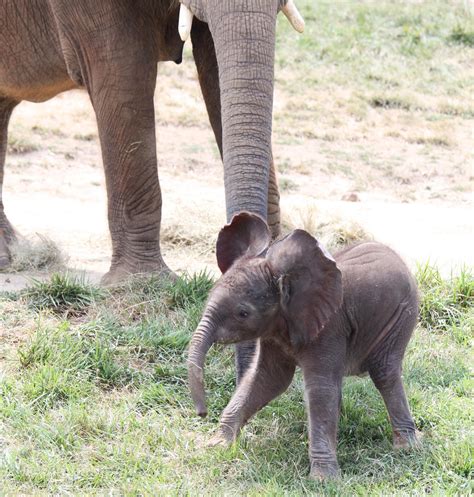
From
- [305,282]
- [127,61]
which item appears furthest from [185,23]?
[305,282]

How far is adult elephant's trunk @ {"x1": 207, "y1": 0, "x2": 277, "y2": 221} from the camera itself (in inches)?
191

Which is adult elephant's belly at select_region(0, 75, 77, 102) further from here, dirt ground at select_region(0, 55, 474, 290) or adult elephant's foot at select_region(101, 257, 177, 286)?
adult elephant's foot at select_region(101, 257, 177, 286)

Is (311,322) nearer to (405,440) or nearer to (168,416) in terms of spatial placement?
(405,440)

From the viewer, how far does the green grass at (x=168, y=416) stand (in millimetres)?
4531

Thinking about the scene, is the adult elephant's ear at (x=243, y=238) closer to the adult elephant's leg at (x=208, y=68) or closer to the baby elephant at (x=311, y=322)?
the baby elephant at (x=311, y=322)

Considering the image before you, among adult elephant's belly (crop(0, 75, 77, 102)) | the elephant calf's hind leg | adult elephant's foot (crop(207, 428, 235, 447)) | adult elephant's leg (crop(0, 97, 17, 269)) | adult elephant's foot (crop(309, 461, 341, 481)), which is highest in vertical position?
adult elephant's belly (crop(0, 75, 77, 102))

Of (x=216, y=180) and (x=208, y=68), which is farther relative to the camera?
(x=216, y=180)

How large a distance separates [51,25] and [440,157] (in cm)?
500

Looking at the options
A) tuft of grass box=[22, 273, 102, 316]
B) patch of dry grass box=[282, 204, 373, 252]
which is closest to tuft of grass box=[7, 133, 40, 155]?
patch of dry grass box=[282, 204, 373, 252]

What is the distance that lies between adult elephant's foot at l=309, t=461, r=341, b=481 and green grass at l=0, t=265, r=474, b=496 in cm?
4

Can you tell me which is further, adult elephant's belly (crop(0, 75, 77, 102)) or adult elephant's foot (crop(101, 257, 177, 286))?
adult elephant's belly (crop(0, 75, 77, 102))

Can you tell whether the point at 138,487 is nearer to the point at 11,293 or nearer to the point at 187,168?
the point at 11,293

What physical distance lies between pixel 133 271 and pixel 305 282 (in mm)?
2469

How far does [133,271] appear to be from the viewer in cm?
680
